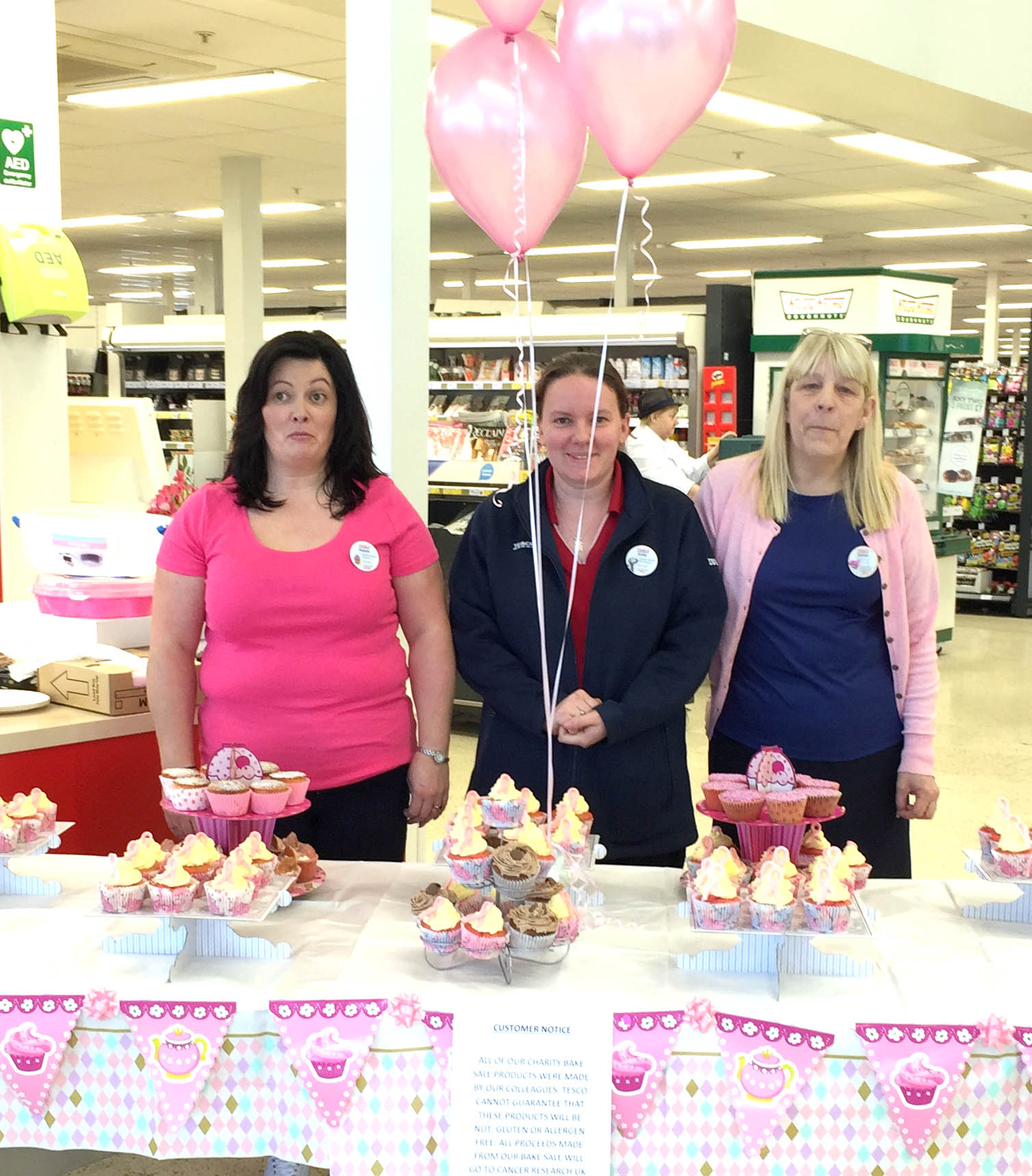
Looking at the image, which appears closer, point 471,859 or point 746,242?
point 471,859

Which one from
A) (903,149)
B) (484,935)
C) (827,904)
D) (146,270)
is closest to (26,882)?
(484,935)

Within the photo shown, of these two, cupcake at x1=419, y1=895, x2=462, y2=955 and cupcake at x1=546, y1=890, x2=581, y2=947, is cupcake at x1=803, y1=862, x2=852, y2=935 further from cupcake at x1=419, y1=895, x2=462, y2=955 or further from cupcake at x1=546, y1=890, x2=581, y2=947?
cupcake at x1=419, y1=895, x2=462, y2=955

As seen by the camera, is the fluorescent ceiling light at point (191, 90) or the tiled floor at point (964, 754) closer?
the tiled floor at point (964, 754)

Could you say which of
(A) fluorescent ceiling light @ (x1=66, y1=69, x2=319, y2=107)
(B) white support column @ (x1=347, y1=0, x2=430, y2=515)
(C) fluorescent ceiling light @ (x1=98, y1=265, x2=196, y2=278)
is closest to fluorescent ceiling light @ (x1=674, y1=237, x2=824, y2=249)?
(C) fluorescent ceiling light @ (x1=98, y1=265, x2=196, y2=278)

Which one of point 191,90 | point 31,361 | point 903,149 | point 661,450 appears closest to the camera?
point 31,361

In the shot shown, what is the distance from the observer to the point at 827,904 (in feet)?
6.54

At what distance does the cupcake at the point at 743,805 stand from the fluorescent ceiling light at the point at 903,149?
8.43 meters

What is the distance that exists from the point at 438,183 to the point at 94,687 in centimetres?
841

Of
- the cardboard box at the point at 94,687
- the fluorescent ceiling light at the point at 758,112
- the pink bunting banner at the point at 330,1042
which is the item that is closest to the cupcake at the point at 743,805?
the pink bunting banner at the point at 330,1042

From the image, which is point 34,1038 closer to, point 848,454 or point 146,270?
point 848,454

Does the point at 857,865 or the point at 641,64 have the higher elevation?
the point at 641,64

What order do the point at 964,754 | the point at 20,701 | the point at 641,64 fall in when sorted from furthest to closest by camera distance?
1. the point at 964,754
2. the point at 20,701
3. the point at 641,64

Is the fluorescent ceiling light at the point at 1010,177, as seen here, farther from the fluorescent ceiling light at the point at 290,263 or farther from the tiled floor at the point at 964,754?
the fluorescent ceiling light at the point at 290,263

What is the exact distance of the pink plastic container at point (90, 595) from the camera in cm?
362
